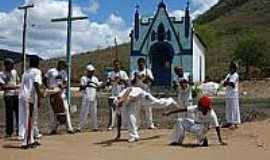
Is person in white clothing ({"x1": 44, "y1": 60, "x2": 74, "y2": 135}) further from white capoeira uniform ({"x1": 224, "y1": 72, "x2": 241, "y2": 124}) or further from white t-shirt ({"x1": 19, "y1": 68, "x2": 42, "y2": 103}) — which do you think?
white capoeira uniform ({"x1": 224, "y1": 72, "x2": 241, "y2": 124})

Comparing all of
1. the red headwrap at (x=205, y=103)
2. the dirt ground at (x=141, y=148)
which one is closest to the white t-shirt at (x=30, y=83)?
the dirt ground at (x=141, y=148)

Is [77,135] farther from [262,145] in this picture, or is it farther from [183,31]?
[183,31]

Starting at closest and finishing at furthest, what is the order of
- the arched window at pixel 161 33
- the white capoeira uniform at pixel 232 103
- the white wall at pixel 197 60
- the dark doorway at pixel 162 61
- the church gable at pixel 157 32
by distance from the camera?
1. the white capoeira uniform at pixel 232 103
2. the dark doorway at pixel 162 61
3. the church gable at pixel 157 32
4. the arched window at pixel 161 33
5. the white wall at pixel 197 60

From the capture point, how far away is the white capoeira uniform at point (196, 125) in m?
13.2

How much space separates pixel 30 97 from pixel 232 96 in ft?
18.7

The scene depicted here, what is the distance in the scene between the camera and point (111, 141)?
545 inches

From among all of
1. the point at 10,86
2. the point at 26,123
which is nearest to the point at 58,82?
the point at 10,86

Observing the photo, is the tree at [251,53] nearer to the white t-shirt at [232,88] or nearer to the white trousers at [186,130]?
the white t-shirt at [232,88]

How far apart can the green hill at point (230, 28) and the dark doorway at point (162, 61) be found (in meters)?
9.99

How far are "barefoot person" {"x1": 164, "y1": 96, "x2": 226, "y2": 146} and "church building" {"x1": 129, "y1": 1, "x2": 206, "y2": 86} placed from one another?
46650 mm

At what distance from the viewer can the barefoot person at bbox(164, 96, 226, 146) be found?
516 inches

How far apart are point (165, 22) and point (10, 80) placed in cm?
4926

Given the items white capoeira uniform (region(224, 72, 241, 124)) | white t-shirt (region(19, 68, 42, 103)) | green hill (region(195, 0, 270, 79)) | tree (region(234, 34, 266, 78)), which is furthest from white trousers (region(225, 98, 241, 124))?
tree (region(234, 34, 266, 78))

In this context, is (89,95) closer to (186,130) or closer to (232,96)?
(186,130)
